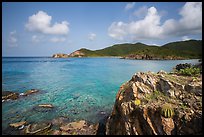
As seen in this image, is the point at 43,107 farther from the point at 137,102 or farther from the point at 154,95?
the point at 154,95

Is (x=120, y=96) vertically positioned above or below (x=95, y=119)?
above

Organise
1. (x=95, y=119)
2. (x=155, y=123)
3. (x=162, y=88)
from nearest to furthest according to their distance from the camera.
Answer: (x=155, y=123) → (x=162, y=88) → (x=95, y=119)

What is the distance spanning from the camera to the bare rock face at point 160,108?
719 cm

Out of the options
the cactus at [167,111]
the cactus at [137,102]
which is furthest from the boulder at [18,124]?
the cactus at [167,111]

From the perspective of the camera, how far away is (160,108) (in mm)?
7922

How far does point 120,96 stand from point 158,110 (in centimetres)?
368

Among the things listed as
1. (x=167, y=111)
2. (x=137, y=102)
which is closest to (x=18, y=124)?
(x=137, y=102)

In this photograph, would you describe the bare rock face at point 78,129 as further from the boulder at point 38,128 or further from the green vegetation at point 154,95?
the green vegetation at point 154,95

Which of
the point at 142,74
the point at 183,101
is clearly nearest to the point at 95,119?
the point at 142,74

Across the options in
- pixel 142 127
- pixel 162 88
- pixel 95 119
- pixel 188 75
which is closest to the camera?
pixel 142 127

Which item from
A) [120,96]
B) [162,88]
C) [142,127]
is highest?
[162,88]

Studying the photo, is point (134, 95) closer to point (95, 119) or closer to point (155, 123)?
point (155, 123)

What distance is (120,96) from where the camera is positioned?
11258 millimetres

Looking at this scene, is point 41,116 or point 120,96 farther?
point 41,116
